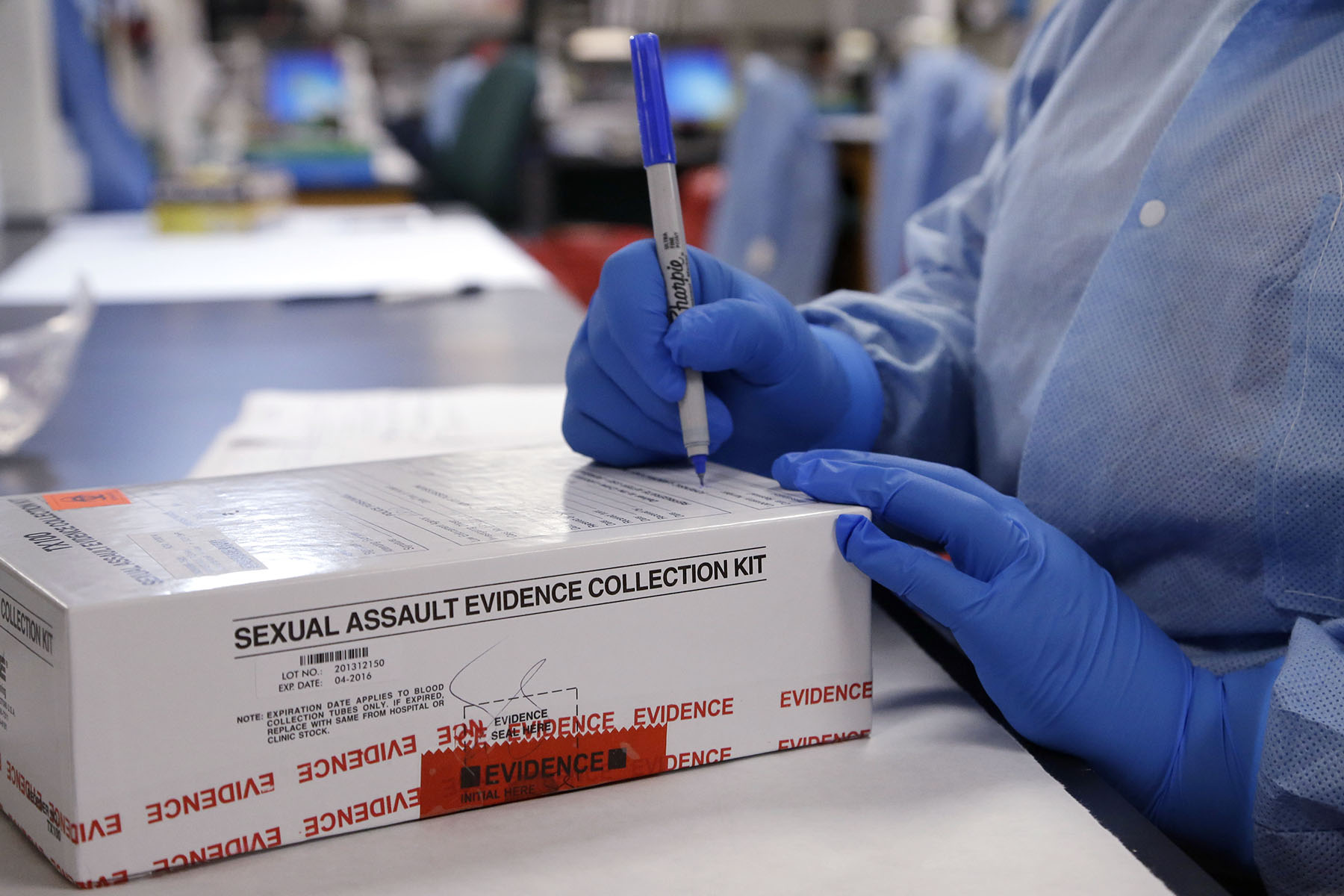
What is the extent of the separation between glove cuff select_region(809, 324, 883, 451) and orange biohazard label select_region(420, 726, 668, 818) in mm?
317

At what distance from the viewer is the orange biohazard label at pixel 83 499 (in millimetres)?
500

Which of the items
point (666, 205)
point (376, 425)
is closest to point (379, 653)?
point (666, 205)

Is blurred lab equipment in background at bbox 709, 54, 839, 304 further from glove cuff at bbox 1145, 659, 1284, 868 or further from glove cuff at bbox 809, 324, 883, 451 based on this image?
glove cuff at bbox 1145, 659, 1284, 868

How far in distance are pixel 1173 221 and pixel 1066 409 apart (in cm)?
12

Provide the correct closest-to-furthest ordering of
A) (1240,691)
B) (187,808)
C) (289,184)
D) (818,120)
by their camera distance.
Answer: (187,808), (1240,691), (289,184), (818,120)

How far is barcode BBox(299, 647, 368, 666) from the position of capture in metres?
0.41

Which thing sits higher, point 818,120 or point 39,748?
point 818,120

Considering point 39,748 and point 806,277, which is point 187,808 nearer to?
point 39,748

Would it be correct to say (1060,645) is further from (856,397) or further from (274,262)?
(274,262)

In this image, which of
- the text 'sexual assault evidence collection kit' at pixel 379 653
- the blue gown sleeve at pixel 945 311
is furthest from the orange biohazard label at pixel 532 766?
the blue gown sleeve at pixel 945 311

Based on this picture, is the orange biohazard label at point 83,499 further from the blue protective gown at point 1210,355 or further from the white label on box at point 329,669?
the blue protective gown at point 1210,355

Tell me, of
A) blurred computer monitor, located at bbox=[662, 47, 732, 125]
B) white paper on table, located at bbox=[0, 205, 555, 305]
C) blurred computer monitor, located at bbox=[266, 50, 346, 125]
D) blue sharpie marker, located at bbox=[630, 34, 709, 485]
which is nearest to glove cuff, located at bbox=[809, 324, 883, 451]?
blue sharpie marker, located at bbox=[630, 34, 709, 485]

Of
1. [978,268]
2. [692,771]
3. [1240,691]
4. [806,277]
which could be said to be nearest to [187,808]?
[692,771]

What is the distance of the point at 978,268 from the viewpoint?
0.96 m
